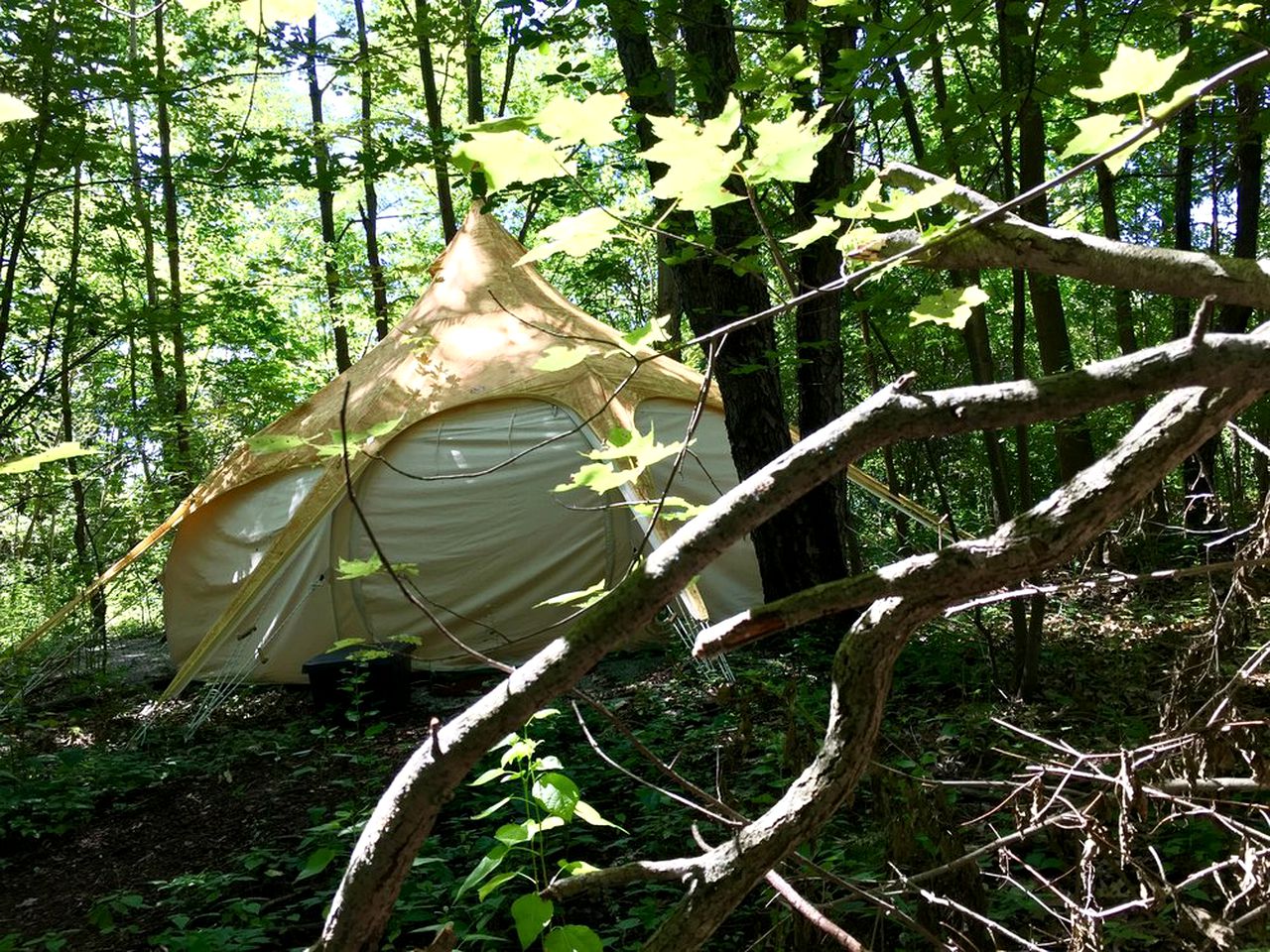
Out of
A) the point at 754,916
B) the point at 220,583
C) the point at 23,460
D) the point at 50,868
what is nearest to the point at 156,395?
the point at 220,583

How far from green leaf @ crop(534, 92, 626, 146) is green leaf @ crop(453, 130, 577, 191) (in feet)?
0.11

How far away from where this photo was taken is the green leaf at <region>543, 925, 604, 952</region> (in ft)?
5.65

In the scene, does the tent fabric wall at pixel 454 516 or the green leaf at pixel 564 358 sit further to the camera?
the tent fabric wall at pixel 454 516

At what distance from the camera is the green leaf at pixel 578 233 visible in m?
1.24

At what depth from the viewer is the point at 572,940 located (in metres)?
1.73

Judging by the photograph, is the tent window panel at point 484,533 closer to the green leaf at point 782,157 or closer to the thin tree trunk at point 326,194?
the thin tree trunk at point 326,194

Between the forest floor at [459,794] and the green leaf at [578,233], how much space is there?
4.15ft

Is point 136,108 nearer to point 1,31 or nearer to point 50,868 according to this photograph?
point 1,31

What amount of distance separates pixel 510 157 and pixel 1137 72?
700 millimetres

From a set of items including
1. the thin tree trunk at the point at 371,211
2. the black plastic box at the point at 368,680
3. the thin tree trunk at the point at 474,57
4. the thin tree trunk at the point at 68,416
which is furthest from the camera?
the thin tree trunk at the point at 371,211

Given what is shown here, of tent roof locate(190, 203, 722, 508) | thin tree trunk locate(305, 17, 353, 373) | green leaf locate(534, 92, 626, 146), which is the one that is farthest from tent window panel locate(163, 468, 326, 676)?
green leaf locate(534, 92, 626, 146)

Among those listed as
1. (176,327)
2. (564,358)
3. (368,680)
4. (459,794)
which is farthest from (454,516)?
(564,358)

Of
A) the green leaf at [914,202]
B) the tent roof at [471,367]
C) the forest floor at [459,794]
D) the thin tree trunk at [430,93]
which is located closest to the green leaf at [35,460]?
the green leaf at [914,202]

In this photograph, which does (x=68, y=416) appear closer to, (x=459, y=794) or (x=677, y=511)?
(x=459, y=794)
